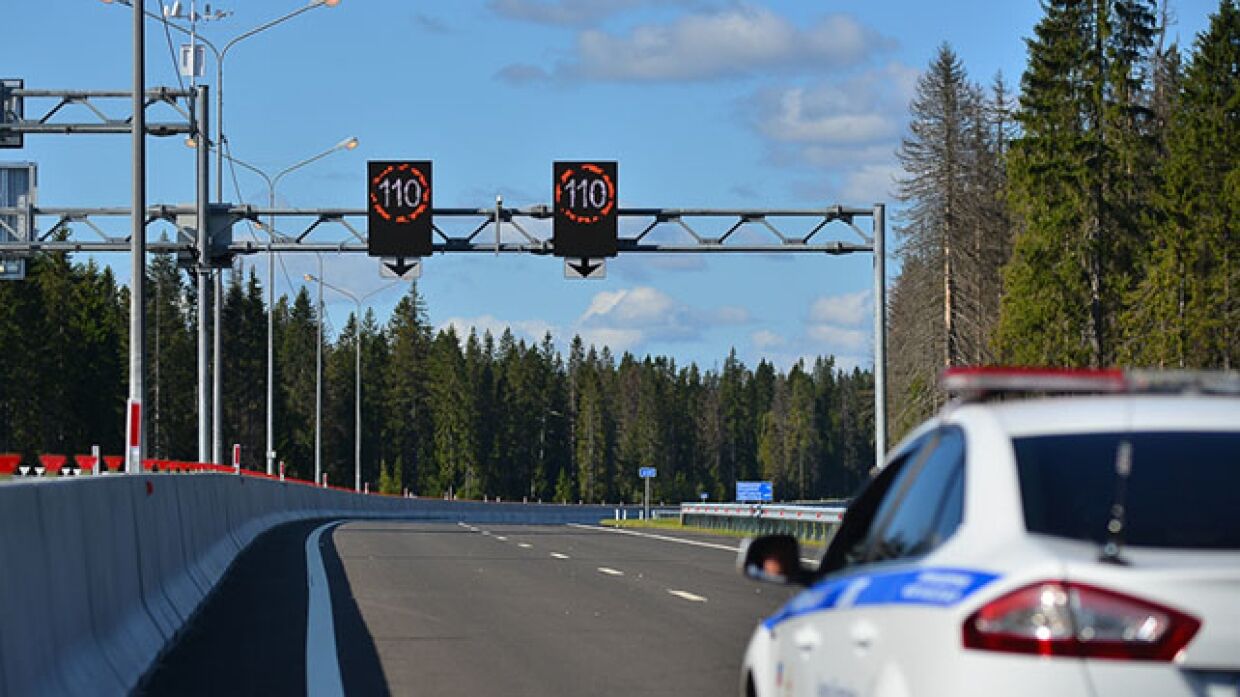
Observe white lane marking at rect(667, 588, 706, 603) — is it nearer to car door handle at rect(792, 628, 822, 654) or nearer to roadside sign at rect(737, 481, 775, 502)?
car door handle at rect(792, 628, 822, 654)

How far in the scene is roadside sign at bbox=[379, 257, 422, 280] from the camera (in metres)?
45.1

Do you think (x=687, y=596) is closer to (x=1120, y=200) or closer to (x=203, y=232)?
(x=203, y=232)

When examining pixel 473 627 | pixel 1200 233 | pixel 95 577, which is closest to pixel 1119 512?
pixel 95 577

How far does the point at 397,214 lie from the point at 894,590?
40252 mm

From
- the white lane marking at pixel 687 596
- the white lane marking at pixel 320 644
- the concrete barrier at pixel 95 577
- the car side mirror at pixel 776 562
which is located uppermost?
the car side mirror at pixel 776 562

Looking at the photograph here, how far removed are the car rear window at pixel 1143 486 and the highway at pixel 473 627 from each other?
7.22 meters

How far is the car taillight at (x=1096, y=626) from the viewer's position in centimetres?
436

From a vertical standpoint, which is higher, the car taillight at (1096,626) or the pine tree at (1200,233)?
the pine tree at (1200,233)

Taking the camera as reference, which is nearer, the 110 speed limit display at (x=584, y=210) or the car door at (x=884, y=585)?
the car door at (x=884, y=585)

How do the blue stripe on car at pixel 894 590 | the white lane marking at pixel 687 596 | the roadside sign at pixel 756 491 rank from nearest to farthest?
the blue stripe on car at pixel 894 590 → the white lane marking at pixel 687 596 → the roadside sign at pixel 756 491

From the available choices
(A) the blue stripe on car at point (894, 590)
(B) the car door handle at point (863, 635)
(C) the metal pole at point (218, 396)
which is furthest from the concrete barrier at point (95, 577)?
(C) the metal pole at point (218, 396)

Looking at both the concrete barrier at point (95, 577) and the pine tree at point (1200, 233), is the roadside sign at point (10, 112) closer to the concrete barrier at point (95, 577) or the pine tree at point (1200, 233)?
the concrete barrier at point (95, 577)

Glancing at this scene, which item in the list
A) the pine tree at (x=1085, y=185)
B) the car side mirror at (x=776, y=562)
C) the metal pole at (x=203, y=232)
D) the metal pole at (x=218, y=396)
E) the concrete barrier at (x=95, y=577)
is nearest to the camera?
the car side mirror at (x=776, y=562)

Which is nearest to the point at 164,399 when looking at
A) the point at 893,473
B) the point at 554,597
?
the point at 554,597
